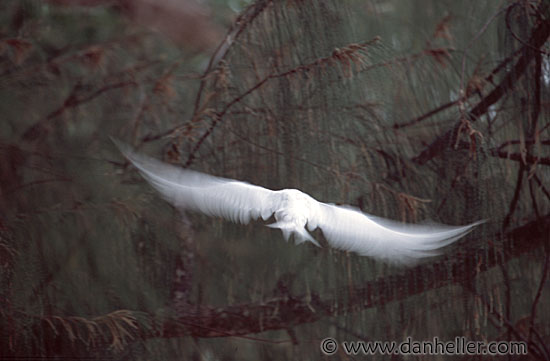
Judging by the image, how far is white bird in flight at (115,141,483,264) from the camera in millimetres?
684

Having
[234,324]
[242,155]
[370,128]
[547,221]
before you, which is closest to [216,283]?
[234,324]

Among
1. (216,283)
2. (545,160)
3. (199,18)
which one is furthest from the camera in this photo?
(199,18)

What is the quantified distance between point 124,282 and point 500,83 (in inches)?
25.1

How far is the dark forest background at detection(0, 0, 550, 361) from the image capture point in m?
0.77

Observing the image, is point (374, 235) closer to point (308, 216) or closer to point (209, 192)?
point (308, 216)

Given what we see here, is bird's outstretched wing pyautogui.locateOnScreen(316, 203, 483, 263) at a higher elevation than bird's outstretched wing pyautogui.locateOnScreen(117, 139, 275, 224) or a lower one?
lower

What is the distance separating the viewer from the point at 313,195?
78 cm

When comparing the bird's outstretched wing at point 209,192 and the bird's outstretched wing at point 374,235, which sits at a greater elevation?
the bird's outstretched wing at point 209,192

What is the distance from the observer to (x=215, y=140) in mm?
814

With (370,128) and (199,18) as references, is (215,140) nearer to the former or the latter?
(370,128)

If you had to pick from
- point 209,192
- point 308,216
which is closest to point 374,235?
→ point 308,216

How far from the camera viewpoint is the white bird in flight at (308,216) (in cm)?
68

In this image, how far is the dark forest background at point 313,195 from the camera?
771 mm

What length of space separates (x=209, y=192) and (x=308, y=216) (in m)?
0.13
